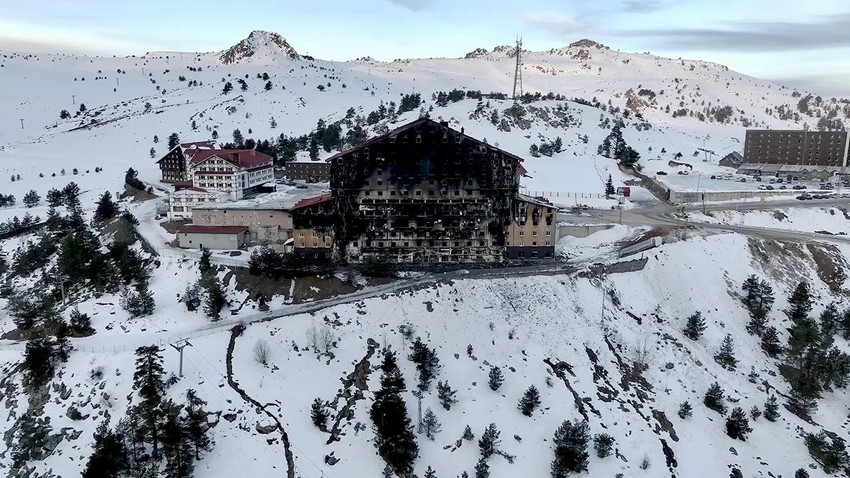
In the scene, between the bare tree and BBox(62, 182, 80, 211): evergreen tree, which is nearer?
the bare tree

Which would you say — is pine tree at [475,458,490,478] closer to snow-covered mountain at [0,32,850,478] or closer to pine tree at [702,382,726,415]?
snow-covered mountain at [0,32,850,478]

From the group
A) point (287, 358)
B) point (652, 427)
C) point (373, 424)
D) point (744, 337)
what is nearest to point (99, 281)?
point (287, 358)

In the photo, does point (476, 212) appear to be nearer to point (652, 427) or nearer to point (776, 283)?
point (652, 427)

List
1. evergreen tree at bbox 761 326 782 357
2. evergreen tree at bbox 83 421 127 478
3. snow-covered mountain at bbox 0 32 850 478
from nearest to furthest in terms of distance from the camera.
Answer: evergreen tree at bbox 83 421 127 478
snow-covered mountain at bbox 0 32 850 478
evergreen tree at bbox 761 326 782 357

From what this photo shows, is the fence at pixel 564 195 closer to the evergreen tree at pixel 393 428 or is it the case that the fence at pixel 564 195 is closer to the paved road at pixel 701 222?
the paved road at pixel 701 222

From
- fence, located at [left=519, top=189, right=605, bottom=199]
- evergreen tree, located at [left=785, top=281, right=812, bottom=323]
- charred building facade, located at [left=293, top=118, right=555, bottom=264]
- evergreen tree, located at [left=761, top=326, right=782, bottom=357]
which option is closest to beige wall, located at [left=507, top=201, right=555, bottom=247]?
charred building facade, located at [left=293, top=118, right=555, bottom=264]

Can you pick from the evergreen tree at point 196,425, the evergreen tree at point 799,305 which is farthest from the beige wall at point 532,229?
the evergreen tree at point 196,425
